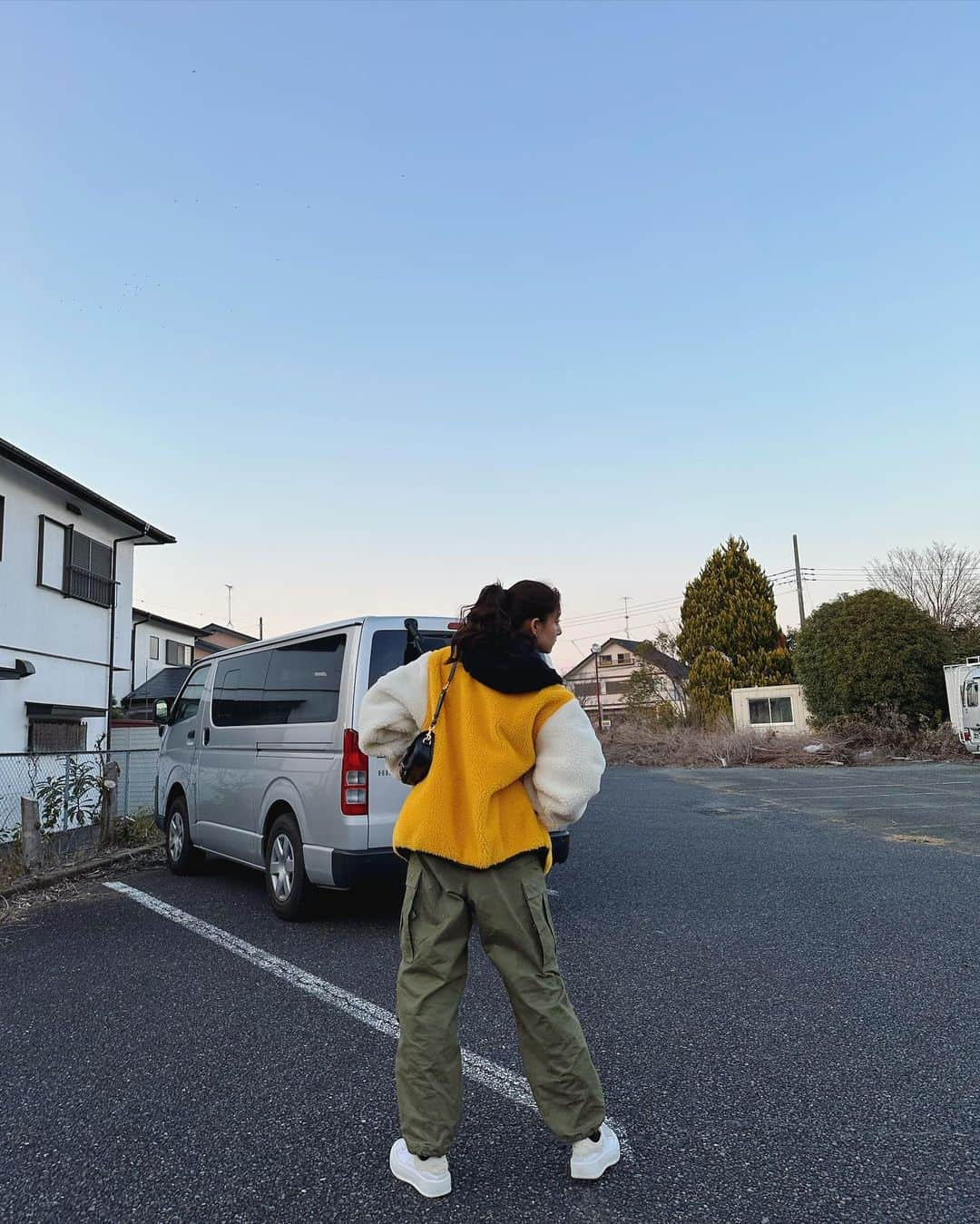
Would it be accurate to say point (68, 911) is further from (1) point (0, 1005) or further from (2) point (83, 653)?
(2) point (83, 653)

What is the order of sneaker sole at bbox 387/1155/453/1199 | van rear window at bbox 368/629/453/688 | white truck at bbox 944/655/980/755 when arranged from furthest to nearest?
white truck at bbox 944/655/980/755 → van rear window at bbox 368/629/453/688 → sneaker sole at bbox 387/1155/453/1199

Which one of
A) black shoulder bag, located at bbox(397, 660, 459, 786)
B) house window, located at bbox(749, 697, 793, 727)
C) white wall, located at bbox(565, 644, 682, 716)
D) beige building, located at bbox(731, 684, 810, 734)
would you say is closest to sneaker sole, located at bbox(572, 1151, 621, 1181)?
black shoulder bag, located at bbox(397, 660, 459, 786)

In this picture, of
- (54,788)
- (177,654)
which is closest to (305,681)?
(54,788)

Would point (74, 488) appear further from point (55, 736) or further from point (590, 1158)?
point (590, 1158)

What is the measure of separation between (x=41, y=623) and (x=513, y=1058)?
1269 centimetres

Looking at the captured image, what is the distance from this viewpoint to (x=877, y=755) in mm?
21750

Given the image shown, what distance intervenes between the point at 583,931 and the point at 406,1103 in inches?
122

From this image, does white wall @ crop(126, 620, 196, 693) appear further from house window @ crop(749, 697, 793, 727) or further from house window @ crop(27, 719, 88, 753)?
house window @ crop(749, 697, 793, 727)

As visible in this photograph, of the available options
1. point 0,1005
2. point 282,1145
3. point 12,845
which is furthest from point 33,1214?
point 12,845

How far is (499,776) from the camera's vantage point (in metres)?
2.54

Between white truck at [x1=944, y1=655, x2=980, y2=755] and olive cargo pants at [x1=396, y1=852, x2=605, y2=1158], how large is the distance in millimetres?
21166

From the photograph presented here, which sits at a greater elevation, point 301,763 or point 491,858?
point 301,763

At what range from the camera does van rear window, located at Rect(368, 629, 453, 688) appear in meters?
5.41

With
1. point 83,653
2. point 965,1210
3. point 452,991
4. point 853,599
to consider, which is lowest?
point 965,1210
